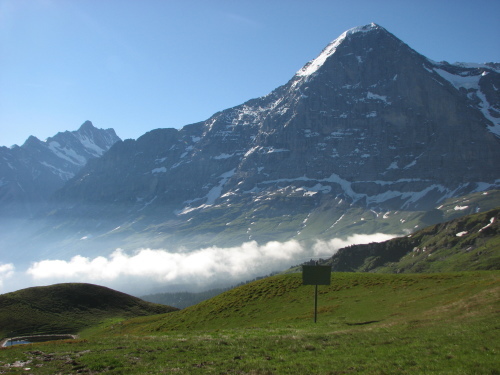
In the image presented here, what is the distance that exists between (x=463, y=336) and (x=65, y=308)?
11629 cm

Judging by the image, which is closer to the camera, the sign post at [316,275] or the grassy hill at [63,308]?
the sign post at [316,275]

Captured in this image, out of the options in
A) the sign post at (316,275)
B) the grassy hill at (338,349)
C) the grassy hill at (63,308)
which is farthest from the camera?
the grassy hill at (63,308)

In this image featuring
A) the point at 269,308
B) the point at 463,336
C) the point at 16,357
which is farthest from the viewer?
the point at 269,308

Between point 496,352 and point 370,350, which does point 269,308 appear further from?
point 496,352

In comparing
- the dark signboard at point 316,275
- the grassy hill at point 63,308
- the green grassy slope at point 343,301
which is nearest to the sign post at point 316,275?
the dark signboard at point 316,275

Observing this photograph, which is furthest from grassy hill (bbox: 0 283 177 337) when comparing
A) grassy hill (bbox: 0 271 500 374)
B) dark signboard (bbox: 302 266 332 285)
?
grassy hill (bbox: 0 271 500 374)

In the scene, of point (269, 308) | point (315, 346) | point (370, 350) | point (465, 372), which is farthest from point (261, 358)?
point (269, 308)

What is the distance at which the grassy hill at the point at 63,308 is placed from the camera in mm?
100938

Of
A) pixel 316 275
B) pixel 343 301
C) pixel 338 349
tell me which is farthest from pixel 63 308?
pixel 338 349

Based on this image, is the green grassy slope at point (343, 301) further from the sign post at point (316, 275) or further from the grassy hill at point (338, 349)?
the sign post at point (316, 275)

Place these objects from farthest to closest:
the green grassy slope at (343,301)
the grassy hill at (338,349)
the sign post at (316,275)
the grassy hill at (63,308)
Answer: the grassy hill at (63,308) < the sign post at (316,275) < the green grassy slope at (343,301) < the grassy hill at (338,349)

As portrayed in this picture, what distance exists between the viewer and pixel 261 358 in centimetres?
2528

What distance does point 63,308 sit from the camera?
385ft

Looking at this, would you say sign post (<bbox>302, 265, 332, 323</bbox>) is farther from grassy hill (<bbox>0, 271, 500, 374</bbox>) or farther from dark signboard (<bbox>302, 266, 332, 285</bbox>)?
grassy hill (<bbox>0, 271, 500, 374</bbox>)
